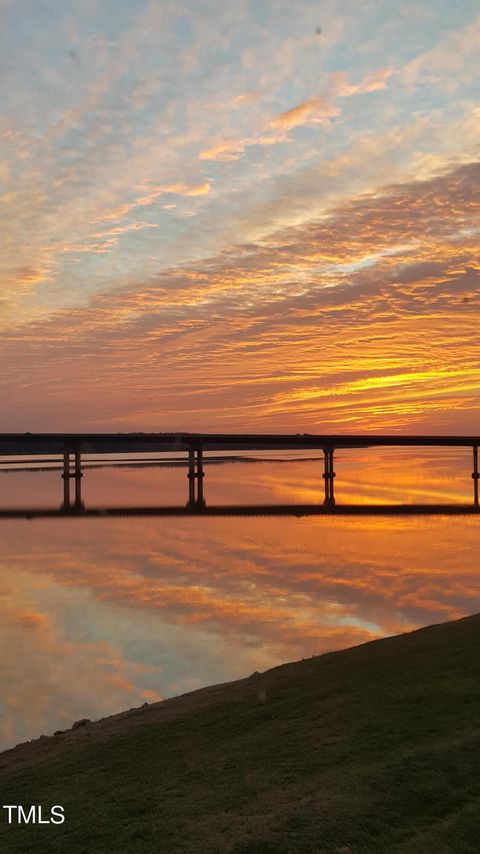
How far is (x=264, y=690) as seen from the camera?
15.5 meters

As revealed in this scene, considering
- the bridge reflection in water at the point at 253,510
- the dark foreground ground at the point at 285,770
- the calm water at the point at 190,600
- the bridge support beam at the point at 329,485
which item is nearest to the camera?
the dark foreground ground at the point at 285,770

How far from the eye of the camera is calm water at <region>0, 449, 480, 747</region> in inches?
803

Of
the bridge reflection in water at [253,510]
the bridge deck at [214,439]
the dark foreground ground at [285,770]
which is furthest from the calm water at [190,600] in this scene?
the bridge deck at [214,439]

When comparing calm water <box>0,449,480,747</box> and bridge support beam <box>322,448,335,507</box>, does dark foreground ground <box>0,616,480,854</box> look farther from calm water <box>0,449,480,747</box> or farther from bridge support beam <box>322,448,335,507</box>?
bridge support beam <box>322,448,335,507</box>

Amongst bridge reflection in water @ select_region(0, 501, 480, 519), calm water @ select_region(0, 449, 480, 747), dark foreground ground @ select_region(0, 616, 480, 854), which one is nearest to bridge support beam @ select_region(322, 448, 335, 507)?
bridge reflection in water @ select_region(0, 501, 480, 519)

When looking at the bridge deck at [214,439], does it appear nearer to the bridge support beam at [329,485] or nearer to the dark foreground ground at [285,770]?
the bridge support beam at [329,485]

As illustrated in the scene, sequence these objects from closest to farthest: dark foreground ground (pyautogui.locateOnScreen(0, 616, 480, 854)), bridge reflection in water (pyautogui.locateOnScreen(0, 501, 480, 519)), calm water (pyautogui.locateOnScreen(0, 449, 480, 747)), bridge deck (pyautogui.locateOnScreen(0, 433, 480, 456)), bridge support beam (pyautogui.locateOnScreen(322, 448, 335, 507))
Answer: dark foreground ground (pyautogui.locateOnScreen(0, 616, 480, 854)) → calm water (pyautogui.locateOnScreen(0, 449, 480, 747)) → bridge reflection in water (pyautogui.locateOnScreen(0, 501, 480, 519)) → bridge support beam (pyautogui.locateOnScreen(322, 448, 335, 507)) → bridge deck (pyautogui.locateOnScreen(0, 433, 480, 456))

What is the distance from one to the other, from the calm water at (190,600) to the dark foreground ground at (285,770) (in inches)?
171

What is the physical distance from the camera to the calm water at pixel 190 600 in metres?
20.4

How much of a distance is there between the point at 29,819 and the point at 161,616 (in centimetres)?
1858

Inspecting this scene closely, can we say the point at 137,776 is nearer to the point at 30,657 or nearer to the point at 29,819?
the point at 29,819

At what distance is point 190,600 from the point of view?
3186 cm

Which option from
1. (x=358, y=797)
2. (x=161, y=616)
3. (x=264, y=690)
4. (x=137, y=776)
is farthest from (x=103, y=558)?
(x=358, y=797)

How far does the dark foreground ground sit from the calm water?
14.2 ft
